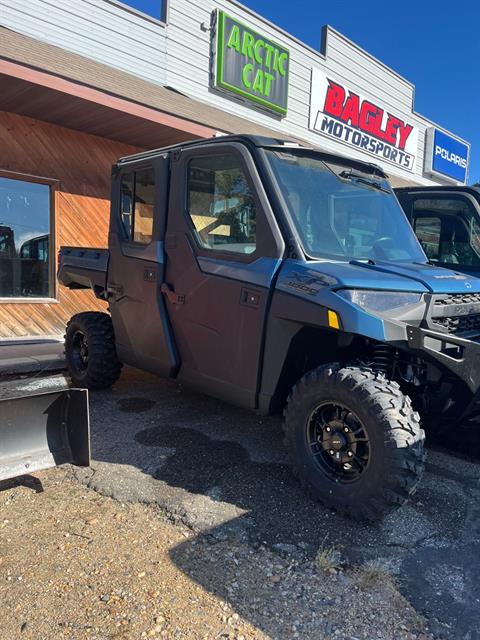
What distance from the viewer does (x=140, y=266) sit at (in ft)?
14.8

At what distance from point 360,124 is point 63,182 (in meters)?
9.08

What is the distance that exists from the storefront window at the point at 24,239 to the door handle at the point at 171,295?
4.84m

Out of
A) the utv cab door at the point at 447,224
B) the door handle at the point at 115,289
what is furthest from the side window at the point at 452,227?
the door handle at the point at 115,289

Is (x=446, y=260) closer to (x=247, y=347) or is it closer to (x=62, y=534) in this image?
(x=247, y=347)

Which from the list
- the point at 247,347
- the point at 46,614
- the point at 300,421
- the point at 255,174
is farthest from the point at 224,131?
the point at 46,614

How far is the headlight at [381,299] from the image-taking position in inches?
119

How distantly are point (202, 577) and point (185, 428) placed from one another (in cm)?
211

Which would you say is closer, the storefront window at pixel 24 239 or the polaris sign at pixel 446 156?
the storefront window at pixel 24 239

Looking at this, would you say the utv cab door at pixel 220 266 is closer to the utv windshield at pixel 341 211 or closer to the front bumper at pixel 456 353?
the utv windshield at pixel 341 211

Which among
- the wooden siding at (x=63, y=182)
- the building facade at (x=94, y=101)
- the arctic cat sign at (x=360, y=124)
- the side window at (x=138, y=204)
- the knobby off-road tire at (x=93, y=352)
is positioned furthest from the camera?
the arctic cat sign at (x=360, y=124)

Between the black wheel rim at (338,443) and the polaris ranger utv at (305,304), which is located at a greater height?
the polaris ranger utv at (305,304)

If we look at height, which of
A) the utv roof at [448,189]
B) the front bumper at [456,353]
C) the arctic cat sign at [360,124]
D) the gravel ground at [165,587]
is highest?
the arctic cat sign at [360,124]

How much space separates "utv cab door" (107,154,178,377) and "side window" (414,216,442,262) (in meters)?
3.07

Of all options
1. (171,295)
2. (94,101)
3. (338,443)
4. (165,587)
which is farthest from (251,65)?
(165,587)
